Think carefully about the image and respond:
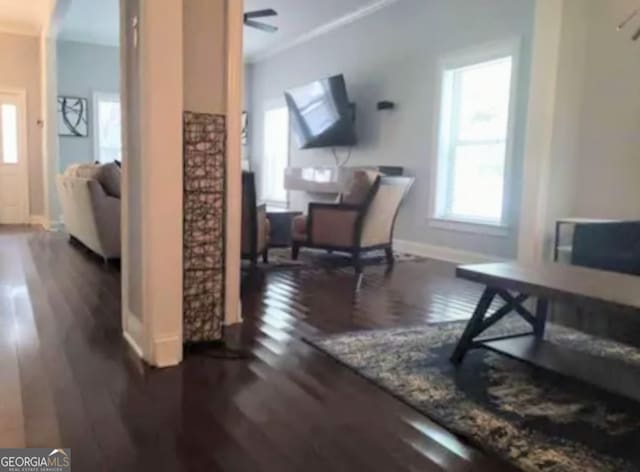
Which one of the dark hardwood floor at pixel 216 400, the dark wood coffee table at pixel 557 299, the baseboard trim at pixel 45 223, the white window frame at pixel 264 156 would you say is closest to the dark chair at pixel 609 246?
the dark hardwood floor at pixel 216 400

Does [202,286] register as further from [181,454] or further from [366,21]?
[366,21]

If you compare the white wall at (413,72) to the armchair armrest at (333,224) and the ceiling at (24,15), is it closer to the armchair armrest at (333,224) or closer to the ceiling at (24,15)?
the armchair armrest at (333,224)

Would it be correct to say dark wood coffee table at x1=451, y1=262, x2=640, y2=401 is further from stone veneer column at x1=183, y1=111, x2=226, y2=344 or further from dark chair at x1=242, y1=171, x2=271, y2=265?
dark chair at x1=242, y1=171, x2=271, y2=265

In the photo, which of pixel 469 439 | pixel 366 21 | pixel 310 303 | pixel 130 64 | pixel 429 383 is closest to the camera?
pixel 469 439

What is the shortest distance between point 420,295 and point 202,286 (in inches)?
76.6

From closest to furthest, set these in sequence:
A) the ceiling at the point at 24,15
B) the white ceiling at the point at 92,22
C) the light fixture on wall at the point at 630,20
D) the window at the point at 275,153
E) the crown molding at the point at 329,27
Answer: the light fixture on wall at the point at 630,20, the crown molding at the point at 329,27, the white ceiling at the point at 92,22, the ceiling at the point at 24,15, the window at the point at 275,153

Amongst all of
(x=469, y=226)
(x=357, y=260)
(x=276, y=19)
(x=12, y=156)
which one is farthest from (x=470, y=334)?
(x=12, y=156)

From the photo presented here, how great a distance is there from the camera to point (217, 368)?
8.12 ft

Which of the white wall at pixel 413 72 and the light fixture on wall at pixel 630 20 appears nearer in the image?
the light fixture on wall at pixel 630 20

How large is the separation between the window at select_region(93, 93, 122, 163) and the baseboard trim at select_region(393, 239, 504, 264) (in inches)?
207

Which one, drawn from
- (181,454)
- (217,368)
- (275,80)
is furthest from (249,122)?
(181,454)

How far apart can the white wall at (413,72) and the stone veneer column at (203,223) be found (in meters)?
3.39

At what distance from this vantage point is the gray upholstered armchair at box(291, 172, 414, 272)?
517 centimetres

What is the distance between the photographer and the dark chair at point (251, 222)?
4.39 m
